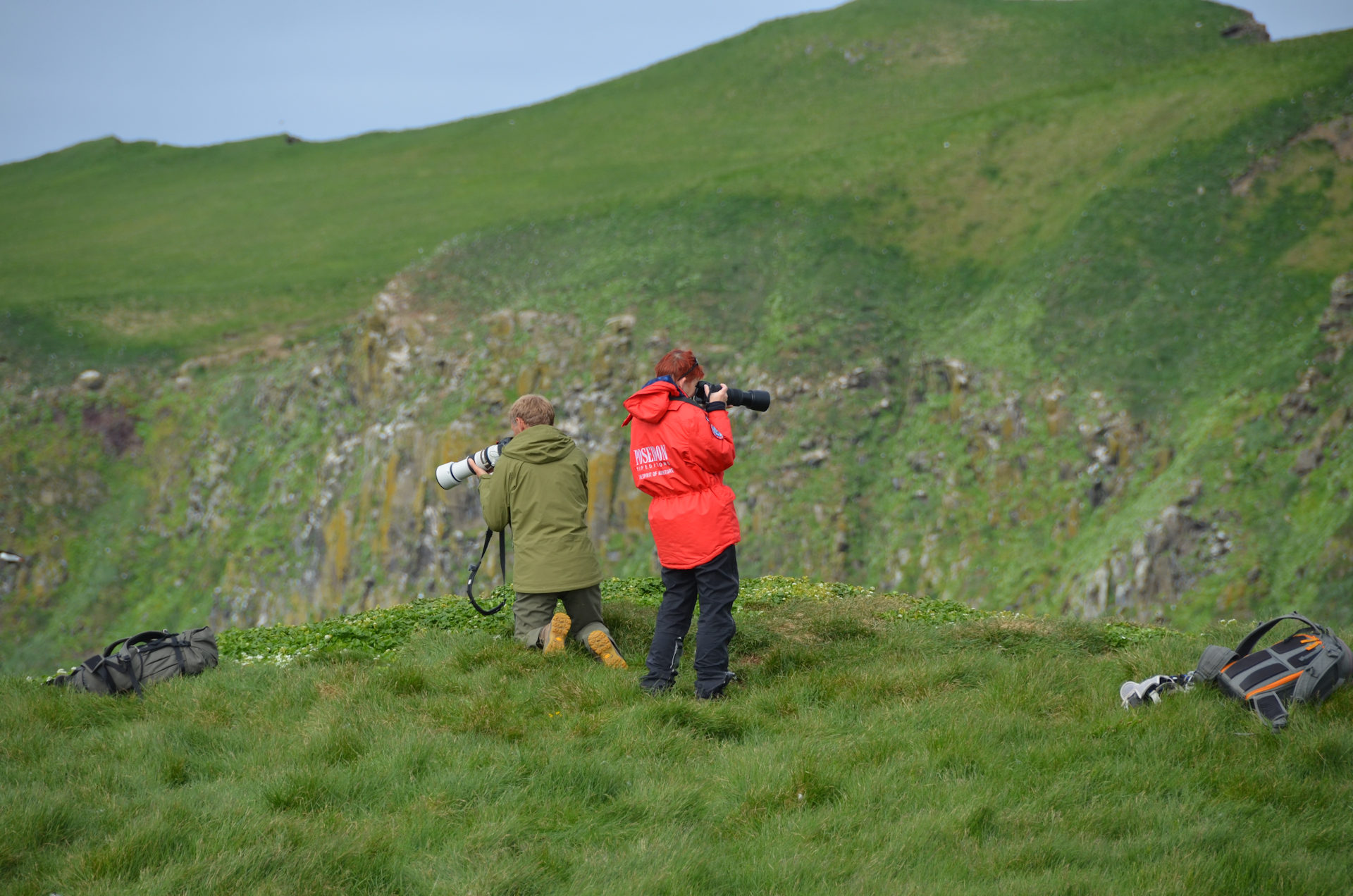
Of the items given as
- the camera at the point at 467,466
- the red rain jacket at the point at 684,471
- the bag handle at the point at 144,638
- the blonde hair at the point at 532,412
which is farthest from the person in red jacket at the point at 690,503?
the bag handle at the point at 144,638

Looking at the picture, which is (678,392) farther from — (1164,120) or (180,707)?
(1164,120)

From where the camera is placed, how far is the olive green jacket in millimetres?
9516

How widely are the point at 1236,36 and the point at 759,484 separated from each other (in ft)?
177

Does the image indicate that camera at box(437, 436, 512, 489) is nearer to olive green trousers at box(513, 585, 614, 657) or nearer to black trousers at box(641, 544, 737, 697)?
olive green trousers at box(513, 585, 614, 657)

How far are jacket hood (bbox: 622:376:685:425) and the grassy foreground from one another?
7.97 ft

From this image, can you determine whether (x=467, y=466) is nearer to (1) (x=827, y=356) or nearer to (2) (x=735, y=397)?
(2) (x=735, y=397)

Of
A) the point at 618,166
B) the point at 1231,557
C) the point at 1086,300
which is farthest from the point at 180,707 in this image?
the point at 618,166

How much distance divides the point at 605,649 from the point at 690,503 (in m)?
2.21

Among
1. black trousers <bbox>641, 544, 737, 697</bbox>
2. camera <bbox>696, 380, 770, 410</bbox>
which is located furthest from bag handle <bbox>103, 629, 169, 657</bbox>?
camera <bbox>696, 380, 770, 410</bbox>

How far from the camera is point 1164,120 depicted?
1382 inches

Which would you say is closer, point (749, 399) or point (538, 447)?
point (749, 399)

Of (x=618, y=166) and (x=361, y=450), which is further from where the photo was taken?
(x=618, y=166)

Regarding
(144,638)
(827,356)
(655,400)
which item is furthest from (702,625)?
(827,356)

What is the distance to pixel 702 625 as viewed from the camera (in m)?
8.08
